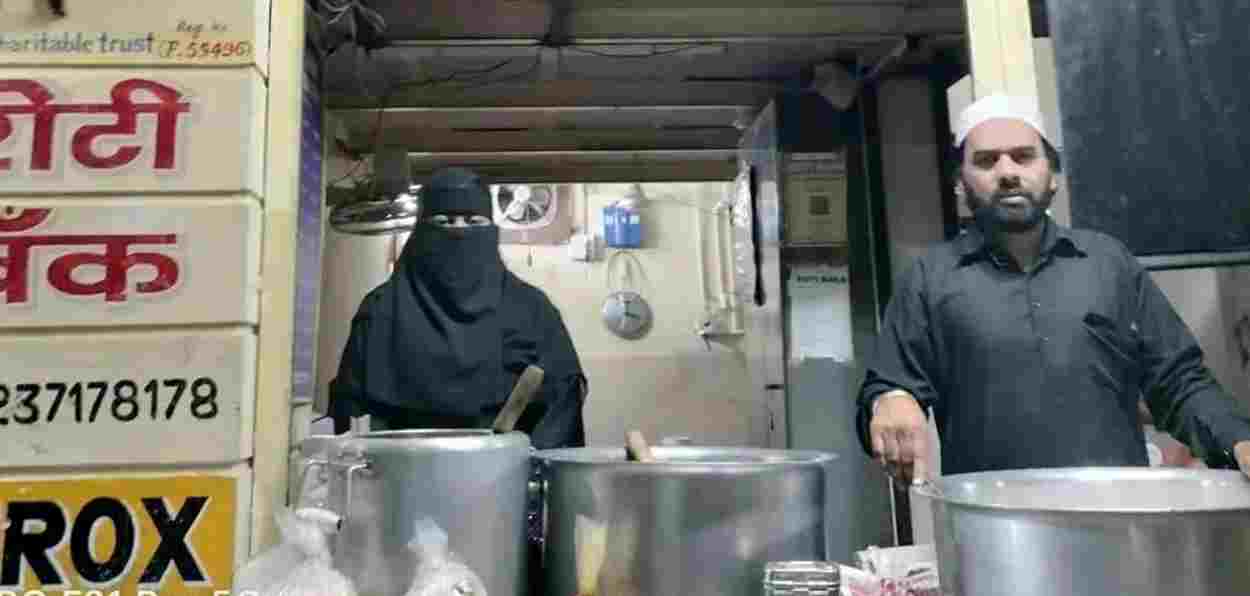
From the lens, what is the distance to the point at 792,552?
0.65 metres

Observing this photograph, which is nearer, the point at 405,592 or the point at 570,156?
the point at 405,592

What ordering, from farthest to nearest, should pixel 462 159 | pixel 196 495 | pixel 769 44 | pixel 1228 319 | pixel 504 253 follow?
pixel 504 253 < pixel 462 159 < pixel 769 44 < pixel 1228 319 < pixel 196 495

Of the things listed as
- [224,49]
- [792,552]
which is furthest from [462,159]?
[792,552]

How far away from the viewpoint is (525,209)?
3154 millimetres

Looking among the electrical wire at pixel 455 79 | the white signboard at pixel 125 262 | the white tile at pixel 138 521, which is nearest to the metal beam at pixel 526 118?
the electrical wire at pixel 455 79

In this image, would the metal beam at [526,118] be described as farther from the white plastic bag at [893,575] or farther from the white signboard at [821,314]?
the white plastic bag at [893,575]

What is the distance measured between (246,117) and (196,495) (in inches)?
15.8

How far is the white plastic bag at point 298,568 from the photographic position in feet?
1.99

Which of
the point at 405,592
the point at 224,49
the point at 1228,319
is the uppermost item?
the point at 224,49

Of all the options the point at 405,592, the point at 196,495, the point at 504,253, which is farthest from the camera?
the point at 504,253

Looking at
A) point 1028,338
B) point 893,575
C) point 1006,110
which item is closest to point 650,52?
point 1006,110

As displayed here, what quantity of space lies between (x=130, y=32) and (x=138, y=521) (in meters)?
0.52

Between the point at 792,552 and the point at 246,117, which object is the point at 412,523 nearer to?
the point at 792,552

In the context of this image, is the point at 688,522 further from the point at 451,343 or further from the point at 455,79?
the point at 455,79
